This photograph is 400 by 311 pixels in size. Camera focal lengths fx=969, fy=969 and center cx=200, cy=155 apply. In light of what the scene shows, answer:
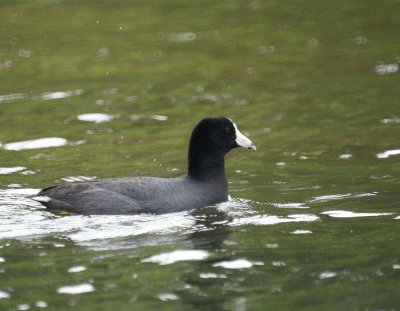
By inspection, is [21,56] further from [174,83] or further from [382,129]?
[382,129]

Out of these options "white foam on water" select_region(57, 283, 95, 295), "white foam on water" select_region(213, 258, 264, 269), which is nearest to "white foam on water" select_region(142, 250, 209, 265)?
"white foam on water" select_region(213, 258, 264, 269)

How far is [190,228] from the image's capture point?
8.97m

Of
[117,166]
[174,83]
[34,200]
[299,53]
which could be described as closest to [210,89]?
[174,83]

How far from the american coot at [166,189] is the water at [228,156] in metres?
0.17

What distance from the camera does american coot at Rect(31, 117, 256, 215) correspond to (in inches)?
370

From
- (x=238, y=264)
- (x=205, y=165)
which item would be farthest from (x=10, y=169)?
(x=238, y=264)

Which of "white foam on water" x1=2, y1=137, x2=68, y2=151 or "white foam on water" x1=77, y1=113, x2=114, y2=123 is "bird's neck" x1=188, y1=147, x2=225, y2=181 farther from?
"white foam on water" x1=77, y1=113, x2=114, y2=123

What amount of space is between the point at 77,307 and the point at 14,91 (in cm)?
980

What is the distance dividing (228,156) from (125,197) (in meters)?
3.33

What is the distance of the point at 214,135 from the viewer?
10.1m

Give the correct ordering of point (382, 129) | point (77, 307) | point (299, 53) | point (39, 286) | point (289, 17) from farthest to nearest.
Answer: point (289, 17), point (299, 53), point (382, 129), point (39, 286), point (77, 307)

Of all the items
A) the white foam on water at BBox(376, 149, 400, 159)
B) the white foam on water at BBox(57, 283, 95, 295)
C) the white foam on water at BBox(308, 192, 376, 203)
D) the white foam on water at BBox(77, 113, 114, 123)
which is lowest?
the white foam on water at BBox(308, 192, 376, 203)

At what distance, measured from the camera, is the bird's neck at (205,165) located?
1002 centimetres

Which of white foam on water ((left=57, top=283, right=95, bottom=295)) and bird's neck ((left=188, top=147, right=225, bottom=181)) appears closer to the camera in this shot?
white foam on water ((left=57, top=283, right=95, bottom=295))
